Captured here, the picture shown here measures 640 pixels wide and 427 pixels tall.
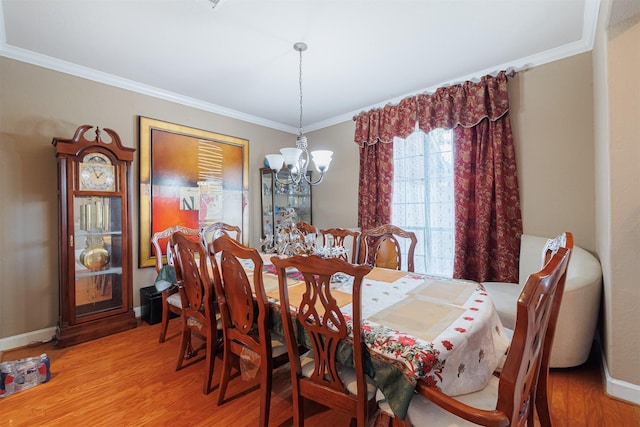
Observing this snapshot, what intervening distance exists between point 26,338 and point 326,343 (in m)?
3.03

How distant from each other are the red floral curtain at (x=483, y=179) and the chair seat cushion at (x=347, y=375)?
2.14 metres

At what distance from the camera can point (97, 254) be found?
2.71 m

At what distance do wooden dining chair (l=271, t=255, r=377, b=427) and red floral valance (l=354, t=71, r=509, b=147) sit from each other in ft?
8.62

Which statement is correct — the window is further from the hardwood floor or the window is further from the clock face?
the clock face

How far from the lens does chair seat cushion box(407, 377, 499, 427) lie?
100 cm

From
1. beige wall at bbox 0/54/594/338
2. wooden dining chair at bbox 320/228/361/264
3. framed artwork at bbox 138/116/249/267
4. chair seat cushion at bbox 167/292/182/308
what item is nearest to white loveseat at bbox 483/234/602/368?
beige wall at bbox 0/54/594/338

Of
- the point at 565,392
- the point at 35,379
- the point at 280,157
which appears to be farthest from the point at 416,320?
the point at 35,379

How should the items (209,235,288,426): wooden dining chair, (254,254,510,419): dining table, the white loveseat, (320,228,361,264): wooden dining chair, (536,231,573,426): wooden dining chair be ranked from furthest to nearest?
(320,228,361,264): wooden dining chair, the white loveseat, (209,235,288,426): wooden dining chair, (536,231,573,426): wooden dining chair, (254,254,510,419): dining table

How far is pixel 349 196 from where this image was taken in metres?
4.14

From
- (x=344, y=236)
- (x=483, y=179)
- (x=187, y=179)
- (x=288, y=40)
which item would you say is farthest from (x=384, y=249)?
(x=187, y=179)

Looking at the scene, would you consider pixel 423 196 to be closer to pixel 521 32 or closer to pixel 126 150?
pixel 521 32

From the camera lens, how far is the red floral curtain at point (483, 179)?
8.93 ft

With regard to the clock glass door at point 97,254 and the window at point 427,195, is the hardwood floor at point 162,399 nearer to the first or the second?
the clock glass door at point 97,254

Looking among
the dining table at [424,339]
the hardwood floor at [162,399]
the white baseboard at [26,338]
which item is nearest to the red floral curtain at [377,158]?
the dining table at [424,339]
